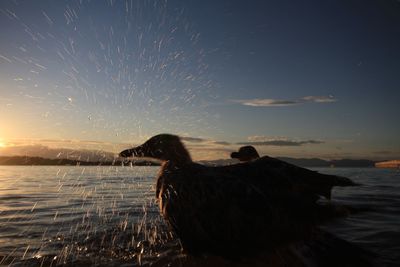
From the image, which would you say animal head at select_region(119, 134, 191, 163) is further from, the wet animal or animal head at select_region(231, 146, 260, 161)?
animal head at select_region(231, 146, 260, 161)

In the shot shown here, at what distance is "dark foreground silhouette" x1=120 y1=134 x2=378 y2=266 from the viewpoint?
5.54 m

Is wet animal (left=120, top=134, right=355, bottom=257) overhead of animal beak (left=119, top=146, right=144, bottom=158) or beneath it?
beneath

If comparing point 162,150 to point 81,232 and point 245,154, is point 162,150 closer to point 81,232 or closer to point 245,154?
point 81,232

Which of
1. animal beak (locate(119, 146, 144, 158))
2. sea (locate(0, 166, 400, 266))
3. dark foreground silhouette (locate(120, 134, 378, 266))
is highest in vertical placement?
animal beak (locate(119, 146, 144, 158))

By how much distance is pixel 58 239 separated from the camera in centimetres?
732

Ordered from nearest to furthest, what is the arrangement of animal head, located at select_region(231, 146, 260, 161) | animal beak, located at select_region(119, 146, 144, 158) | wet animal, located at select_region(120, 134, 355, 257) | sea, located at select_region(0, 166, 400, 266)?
wet animal, located at select_region(120, 134, 355, 257) < sea, located at select_region(0, 166, 400, 266) < animal beak, located at select_region(119, 146, 144, 158) < animal head, located at select_region(231, 146, 260, 161)

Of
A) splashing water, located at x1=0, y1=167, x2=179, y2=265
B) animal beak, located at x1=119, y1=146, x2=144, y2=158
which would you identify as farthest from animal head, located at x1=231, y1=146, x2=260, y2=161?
animal beak, located at x1=119, y1=146, x2=144, y2=158

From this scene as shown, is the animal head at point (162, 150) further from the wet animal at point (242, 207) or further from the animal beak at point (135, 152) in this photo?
the wet animal at point (242, 207)

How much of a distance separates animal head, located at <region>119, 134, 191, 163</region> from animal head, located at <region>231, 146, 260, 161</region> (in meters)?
4.64

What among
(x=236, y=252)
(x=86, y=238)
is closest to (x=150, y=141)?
(x=86, y=238)

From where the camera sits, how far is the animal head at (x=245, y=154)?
42.2ft

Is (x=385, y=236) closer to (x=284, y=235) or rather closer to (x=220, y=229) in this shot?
(x=284, y=235)

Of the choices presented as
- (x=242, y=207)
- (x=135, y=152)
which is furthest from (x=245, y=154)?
(x=242, y=207)

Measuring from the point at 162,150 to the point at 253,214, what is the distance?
3.47m
